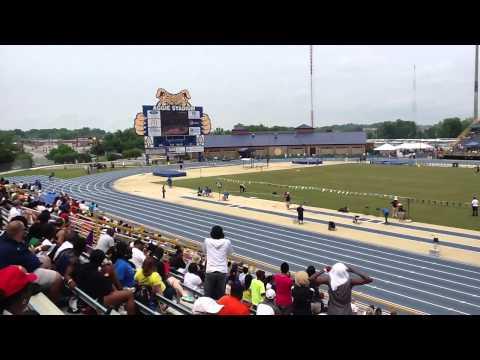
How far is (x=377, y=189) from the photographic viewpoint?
111 ft

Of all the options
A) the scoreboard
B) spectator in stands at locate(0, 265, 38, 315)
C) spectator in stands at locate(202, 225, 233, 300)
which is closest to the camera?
spectator in stands at locate(0, 265, 38, 315)

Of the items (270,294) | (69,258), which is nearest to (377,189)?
(270,294)

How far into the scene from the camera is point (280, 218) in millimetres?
24266

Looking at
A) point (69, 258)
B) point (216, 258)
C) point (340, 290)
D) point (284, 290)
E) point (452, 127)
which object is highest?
point (452, 127)

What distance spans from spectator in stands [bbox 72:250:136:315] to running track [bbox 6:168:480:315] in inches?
361

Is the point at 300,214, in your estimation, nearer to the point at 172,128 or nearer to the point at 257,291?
the point at 257,291

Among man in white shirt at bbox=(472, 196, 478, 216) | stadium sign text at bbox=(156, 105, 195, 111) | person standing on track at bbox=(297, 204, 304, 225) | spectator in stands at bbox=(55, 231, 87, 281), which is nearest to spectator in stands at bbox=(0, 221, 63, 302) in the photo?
spectator in stands at bbox=(55, 231, 87, 281)

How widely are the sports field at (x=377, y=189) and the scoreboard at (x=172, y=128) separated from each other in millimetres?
16122

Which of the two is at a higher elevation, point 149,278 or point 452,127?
point 452,127

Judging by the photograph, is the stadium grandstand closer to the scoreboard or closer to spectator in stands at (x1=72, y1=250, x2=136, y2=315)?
spectator in stands at (x1=72, y1=250, x2=136, y2=315)

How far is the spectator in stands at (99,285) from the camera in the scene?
516 cm

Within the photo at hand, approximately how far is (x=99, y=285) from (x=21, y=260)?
92cm

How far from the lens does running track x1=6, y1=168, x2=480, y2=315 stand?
41.3 feet
